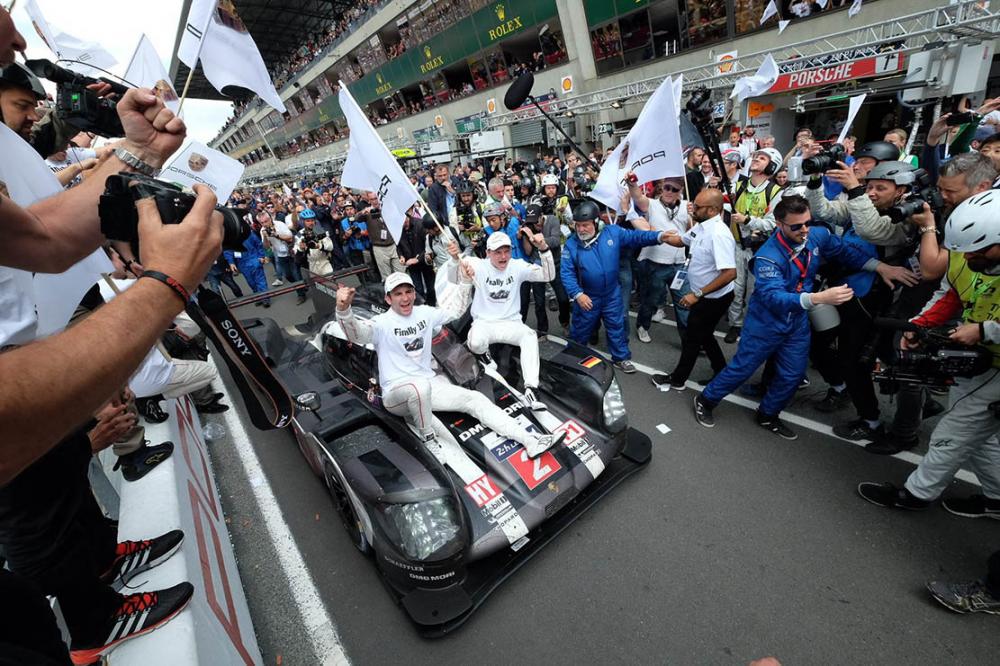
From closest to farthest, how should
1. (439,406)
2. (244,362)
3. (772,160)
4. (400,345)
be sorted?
1. (244,362)
2. (439,406)
3. (400,345)
4. (772,160)

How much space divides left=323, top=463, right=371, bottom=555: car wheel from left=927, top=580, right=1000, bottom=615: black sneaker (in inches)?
134

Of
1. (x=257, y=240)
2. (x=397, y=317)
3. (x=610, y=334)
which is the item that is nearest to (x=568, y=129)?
(x=257, y=240)

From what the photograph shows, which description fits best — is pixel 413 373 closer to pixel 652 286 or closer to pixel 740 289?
pixel 652 286

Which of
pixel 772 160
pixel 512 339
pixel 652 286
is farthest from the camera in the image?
pixel 652 286

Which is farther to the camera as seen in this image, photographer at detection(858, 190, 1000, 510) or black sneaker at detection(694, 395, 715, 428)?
black sneaker at detection(694, 395, 715, 428)

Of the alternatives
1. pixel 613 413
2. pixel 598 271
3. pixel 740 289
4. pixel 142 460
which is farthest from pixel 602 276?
pixel 142 460

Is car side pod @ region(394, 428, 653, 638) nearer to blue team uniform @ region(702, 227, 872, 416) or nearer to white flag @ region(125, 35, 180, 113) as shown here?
blue team uniform @ region(702, 227, 872, 416)

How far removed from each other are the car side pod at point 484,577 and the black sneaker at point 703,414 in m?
1.01

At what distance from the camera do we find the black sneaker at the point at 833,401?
405cm

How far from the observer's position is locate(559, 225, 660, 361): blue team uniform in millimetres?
4859

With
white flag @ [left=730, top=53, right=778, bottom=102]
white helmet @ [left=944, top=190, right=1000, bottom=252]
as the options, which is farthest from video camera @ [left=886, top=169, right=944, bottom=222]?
white flag @ [left=730, top=53, right=778, bottom=102]

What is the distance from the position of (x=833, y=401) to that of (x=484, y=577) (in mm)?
3766

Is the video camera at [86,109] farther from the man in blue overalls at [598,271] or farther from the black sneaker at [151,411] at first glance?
the man in blue overalls at [598,271]

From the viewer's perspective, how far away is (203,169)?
3.22 metres
